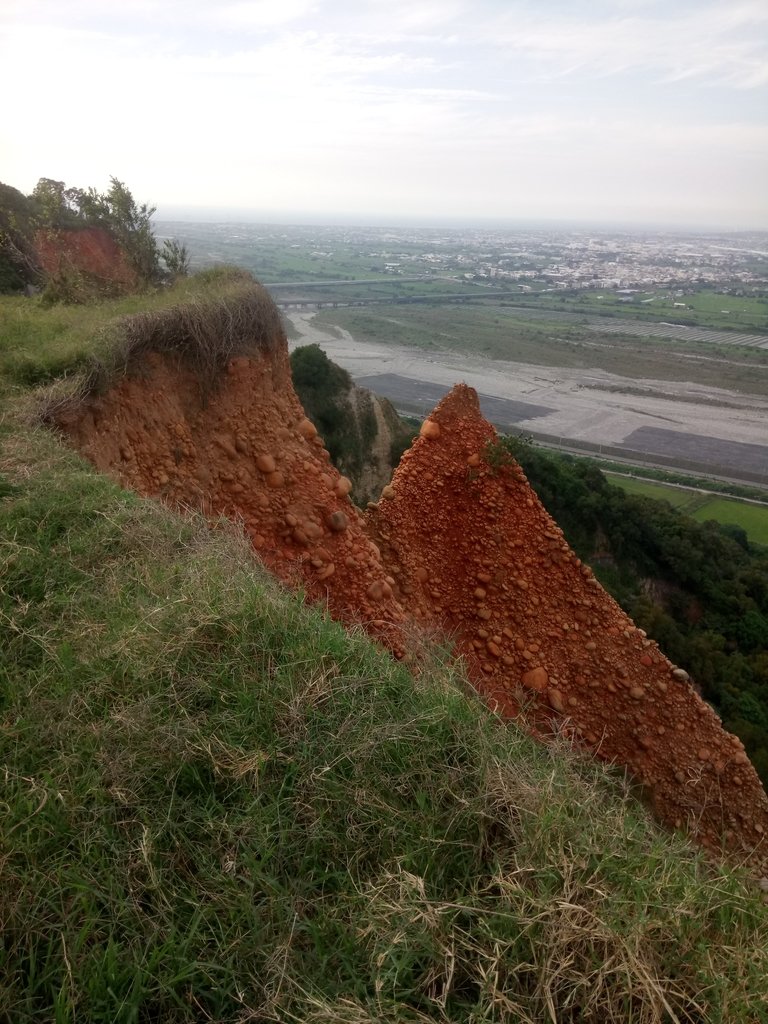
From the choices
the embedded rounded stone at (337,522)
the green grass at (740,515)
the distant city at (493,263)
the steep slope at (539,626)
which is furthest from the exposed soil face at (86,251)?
the distant city at (493,263)

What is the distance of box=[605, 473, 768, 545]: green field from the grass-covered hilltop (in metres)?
28.5

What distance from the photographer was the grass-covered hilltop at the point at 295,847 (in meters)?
1.79

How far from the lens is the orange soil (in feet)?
20.5

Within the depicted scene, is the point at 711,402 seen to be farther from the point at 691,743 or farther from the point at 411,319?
the point at 691,743

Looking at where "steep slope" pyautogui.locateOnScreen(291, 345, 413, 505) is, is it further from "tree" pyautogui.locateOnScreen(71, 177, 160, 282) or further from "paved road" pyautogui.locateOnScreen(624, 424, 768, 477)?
"paved road" pyautogui.locateOnScreen(624, 424, 768, 477)

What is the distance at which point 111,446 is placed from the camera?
19.8 ft

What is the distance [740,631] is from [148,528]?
17490 mm

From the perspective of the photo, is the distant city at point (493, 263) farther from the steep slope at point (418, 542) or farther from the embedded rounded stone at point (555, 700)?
the embedded rounded stone at point (555, 700)

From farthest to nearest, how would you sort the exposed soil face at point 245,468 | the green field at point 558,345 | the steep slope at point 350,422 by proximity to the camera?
the green field at point 558,345, the steep slope at point 350,422, the exposed soil face at point 245,468

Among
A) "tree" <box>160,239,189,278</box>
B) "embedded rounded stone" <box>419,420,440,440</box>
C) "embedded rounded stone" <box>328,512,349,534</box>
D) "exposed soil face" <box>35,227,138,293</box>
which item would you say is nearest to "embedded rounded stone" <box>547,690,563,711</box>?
"embedded rounded stone" <box>328,512,349,534</box>

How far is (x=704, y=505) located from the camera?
31203mm

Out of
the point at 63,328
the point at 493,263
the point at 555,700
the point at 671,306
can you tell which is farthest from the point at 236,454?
the point at 493,263

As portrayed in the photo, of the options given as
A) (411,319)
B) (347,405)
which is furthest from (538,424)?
(411,319)

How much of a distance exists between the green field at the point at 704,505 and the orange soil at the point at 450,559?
75.4ft
